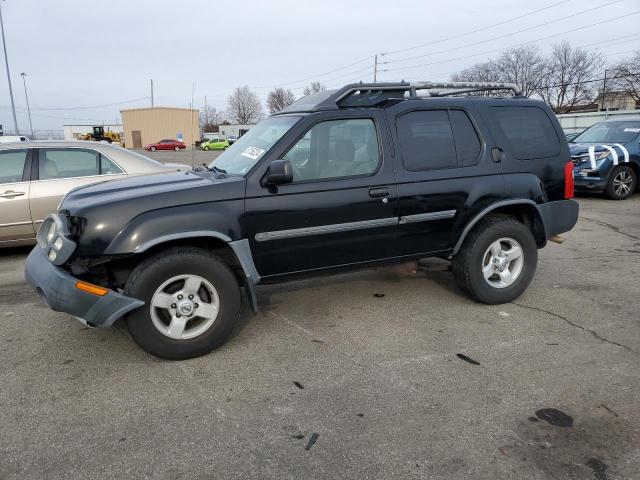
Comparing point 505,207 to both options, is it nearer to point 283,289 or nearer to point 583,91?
point 283,289

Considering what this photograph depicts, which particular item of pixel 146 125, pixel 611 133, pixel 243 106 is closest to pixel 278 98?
pixel 243 106

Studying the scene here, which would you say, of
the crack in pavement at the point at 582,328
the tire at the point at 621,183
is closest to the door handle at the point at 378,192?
the crack in pavement at the point at 582,328

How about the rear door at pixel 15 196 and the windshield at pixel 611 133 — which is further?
the windshield at pixel 611 133

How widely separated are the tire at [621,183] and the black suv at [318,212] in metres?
7.20

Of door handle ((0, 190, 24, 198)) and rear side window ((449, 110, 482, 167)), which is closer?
rear side window ((449, 110, 482, 167))

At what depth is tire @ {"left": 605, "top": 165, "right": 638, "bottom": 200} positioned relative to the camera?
1101cm

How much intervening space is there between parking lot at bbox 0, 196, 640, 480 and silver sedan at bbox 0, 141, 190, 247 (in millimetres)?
1734

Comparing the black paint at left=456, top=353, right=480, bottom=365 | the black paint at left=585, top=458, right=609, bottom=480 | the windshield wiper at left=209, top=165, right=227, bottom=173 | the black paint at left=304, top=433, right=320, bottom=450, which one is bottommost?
the black paint at left=585, top=458, right=609, bottom=480

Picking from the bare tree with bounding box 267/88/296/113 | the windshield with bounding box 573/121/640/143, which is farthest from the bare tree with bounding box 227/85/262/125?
the windshield with bounding box 573/121/640/143

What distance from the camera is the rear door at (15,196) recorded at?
6.29 m

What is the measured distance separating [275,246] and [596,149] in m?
9.72

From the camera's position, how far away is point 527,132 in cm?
477

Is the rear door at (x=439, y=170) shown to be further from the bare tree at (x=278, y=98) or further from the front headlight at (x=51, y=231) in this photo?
the bare tree at (x=278, y=98)

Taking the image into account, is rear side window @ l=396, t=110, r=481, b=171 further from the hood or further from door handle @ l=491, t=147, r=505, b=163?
the hood
